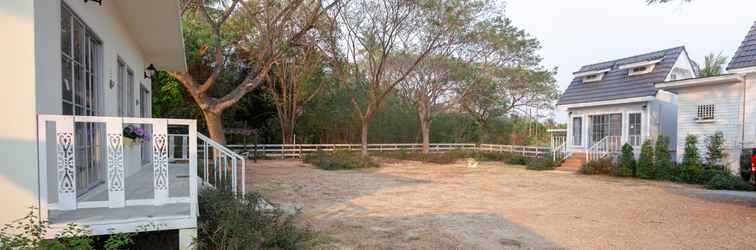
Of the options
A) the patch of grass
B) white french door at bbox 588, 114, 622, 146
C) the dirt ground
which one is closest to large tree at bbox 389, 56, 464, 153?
the patch of grass

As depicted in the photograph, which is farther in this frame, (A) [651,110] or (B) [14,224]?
(A) [651,110]

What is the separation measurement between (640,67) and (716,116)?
386 centimetres

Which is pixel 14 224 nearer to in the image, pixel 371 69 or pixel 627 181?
pixel 627 181

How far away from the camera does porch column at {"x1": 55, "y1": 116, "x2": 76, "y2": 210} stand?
2771 mm

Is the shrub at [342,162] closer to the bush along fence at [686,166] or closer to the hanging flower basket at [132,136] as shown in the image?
the bush along fence at [686,166]

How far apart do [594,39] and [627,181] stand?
9.92 metres

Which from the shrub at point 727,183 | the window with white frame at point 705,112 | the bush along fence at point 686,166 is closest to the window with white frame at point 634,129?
the bush along fence at point 686,166

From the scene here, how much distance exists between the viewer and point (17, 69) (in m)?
2.76

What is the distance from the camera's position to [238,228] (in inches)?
133

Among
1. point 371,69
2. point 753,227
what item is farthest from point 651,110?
point 371,69

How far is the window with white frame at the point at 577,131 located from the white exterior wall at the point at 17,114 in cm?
1638

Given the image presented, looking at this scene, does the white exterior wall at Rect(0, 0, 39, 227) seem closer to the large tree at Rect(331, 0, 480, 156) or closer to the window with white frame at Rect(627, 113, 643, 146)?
the large tree at Rect(331, 0, 480, 156)

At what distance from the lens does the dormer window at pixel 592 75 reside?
1531 centimetres

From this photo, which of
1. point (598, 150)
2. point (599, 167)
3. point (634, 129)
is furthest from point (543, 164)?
point (634, 129)
